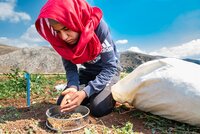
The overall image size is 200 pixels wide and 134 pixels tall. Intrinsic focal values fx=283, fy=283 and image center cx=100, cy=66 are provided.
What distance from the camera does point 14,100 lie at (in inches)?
145

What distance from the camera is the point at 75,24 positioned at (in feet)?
7.52

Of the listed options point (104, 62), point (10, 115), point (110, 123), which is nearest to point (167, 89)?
point (110, 123)

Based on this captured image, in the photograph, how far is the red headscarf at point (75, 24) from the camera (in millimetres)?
2232

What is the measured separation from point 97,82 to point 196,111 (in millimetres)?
845

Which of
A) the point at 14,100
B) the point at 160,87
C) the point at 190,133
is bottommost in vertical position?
the point at 14,100

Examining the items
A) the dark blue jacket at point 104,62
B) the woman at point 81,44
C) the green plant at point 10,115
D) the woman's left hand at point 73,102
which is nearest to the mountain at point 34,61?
the green plant at point 10,115

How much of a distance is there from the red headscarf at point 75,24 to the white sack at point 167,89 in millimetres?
442

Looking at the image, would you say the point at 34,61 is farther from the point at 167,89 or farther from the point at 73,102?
the point at 167,89

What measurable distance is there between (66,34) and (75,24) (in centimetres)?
11

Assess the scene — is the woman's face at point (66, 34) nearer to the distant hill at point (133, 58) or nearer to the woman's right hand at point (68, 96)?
the woman's right hand at point (68, 96)

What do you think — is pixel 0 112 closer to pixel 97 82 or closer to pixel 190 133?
pixel 97 82

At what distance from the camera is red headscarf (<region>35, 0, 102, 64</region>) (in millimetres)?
2232

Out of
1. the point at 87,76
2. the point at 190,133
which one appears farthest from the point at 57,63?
the point at 190,133

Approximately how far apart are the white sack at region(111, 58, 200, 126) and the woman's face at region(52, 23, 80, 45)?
0.56 m
